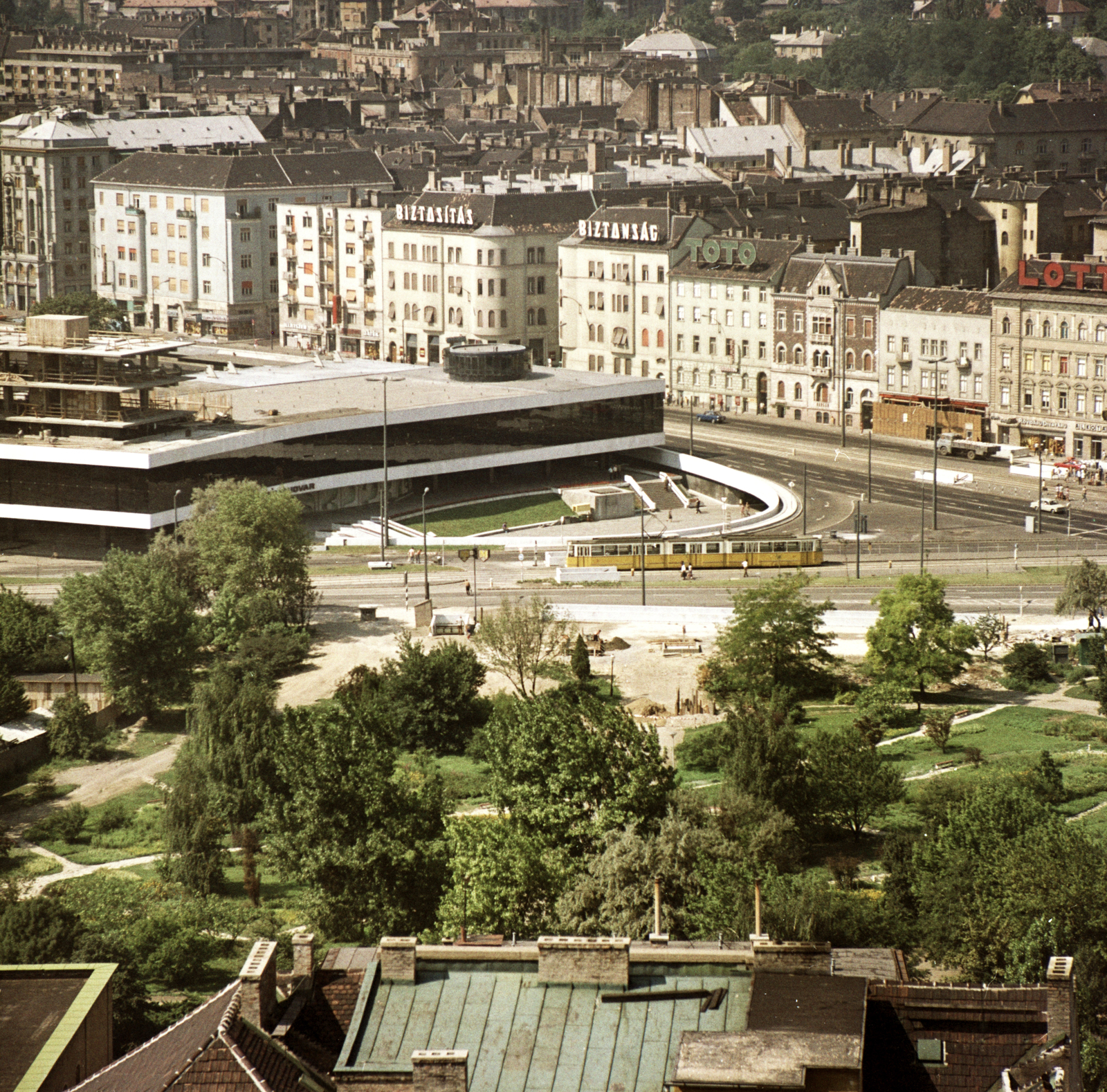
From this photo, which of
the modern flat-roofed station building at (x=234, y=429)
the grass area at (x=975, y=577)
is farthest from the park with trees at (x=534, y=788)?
the modern flat-roofed station building at (x=234, y=429)

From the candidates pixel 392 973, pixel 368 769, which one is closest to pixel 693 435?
pixel 368 769

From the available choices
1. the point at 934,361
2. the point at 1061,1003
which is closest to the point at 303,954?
the point at 1061,1003

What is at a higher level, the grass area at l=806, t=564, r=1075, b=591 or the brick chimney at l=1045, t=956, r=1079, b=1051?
the brick chimney at l=1045, t=956, r=1079, b=1051

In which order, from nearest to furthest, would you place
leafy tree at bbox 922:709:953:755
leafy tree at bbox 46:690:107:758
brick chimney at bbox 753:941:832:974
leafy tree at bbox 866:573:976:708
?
brick chimney at bbox 753:941:832:974 → leafy tree at bbox 922:709:953:755 → leafy tree at bbox 46:690:107:758 → leafy tree at bbox 866:573:976:708

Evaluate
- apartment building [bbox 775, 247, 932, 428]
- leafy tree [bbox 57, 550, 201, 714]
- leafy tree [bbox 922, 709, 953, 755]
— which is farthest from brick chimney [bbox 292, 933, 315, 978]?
apartment building [bbox 775, 247, 932, 428]

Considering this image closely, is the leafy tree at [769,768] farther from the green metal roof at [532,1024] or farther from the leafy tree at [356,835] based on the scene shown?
the green metal roof at [532,1024]

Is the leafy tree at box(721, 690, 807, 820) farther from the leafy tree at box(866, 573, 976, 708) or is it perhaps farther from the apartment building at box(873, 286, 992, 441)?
the apartment building at box(873, 286, 992, 441)

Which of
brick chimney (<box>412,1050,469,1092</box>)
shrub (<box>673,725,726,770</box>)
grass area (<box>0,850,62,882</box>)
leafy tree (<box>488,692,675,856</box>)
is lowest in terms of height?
grass area (<box>0,850,62,882</box>)
